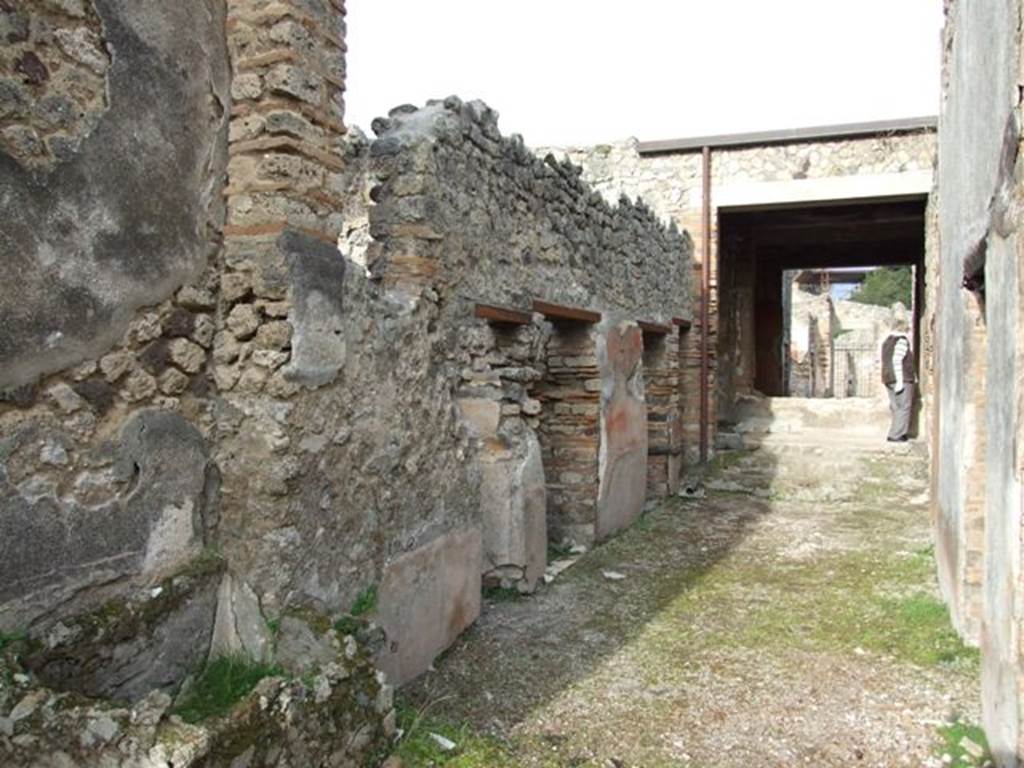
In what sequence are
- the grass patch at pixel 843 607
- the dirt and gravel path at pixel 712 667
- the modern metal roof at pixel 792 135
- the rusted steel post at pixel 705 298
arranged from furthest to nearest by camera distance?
the rusted steel post at pixel 705 298, the modern metal roof at pixel 792 135, the grass patch at pixel 843 607, the dirt and gravel path at pixel 712 667

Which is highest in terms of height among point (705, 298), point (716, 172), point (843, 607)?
point (716, 172)

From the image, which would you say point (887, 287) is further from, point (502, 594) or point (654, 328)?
point (502, 594)

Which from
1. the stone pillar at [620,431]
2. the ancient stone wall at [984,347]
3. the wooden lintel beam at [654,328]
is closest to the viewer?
the ancient stone wall at [984,347]

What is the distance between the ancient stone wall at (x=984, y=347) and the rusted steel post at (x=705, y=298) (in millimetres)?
4429

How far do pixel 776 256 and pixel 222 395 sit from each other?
13.3 m

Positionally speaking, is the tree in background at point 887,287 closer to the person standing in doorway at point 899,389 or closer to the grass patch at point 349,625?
the person standing in doorway at point 899,389

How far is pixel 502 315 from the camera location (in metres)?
4.69

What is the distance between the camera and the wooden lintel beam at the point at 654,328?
Answer: 7.62 metres

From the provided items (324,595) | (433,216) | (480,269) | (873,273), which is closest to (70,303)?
(324,595)

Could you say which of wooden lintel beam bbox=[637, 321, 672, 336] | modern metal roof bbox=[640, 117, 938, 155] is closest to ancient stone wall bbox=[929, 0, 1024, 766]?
wooden lintel beam bbox=[637, 321, 672, 336]

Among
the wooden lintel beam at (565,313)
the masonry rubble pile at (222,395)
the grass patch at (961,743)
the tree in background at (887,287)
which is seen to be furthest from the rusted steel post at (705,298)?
the tree in background at (887,287)

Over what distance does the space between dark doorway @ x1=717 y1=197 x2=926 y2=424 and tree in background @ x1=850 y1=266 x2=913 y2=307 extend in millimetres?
18813

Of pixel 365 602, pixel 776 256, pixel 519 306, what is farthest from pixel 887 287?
pixel 365 602

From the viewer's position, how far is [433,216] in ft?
13.1
